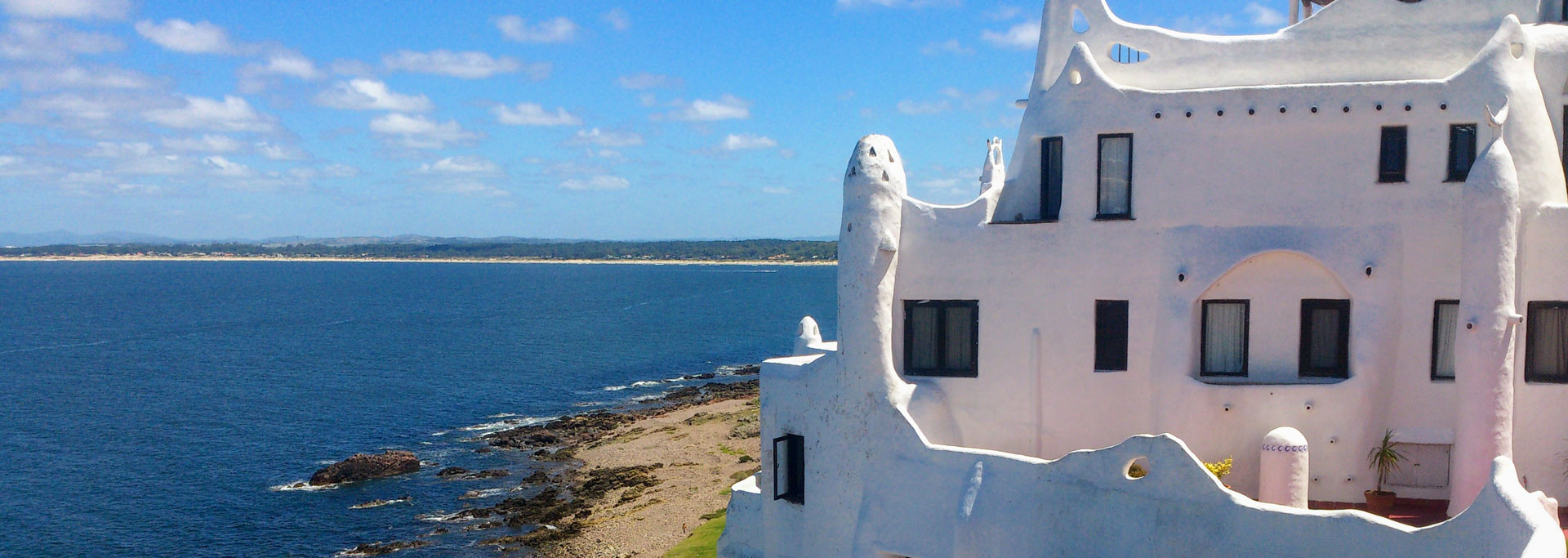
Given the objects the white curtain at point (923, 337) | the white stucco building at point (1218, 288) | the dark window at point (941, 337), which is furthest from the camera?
the white curtain at point (923, 337)

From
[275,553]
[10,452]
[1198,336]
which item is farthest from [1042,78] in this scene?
[10,452]

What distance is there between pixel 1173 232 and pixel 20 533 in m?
50.4

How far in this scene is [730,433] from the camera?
60.9 meters

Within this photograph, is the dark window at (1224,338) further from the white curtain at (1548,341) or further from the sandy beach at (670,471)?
the sandy beach at (670,471)

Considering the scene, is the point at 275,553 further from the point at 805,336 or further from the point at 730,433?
the point at 805,336

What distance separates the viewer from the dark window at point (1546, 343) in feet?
54.7

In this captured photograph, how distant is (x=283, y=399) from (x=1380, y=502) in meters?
74.4

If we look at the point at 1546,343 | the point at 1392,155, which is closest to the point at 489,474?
the point at 1392,155

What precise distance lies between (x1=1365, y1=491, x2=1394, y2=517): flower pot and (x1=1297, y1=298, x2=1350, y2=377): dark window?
2.02 m

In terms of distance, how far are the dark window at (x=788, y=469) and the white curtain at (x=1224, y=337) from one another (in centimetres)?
780

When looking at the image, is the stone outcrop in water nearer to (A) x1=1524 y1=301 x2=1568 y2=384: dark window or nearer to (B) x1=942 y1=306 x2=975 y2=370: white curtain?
(B) x1=942 y1=306 x2=975 y2=370: white curtain

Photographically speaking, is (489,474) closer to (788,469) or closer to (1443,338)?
(788,469)

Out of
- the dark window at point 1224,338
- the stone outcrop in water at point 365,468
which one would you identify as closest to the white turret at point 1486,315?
the dark window at point 1224,338

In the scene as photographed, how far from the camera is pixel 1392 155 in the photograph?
17172 mm
